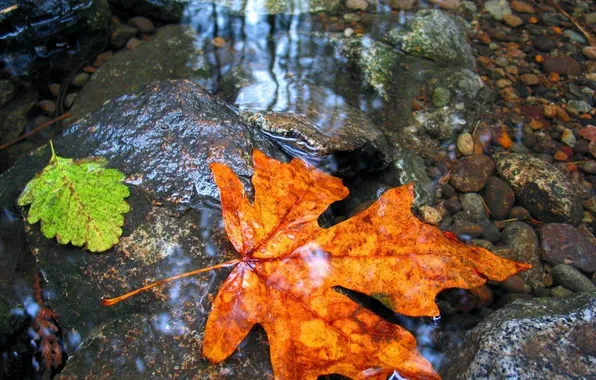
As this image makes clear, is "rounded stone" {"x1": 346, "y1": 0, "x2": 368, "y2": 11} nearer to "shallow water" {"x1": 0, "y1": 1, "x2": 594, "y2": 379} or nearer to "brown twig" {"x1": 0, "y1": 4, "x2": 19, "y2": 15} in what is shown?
"shallow water" {"x1": 0, "y1": 1, "x2": 594, "y2": 379}

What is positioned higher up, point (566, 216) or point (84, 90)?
point (84, 90)

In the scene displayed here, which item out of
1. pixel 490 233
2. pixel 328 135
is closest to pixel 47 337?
pixel 328 135

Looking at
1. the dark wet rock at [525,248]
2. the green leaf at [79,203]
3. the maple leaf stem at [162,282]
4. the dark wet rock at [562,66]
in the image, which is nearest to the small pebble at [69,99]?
the green leaf at [79,203]

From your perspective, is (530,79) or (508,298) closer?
(508,298)

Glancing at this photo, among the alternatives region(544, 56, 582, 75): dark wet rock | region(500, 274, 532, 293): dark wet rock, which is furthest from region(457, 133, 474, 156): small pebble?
region(544, 56, 582, 75): dark wet rock

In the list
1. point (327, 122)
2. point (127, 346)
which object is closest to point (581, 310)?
point (327, 122)

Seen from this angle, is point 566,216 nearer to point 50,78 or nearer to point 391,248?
point 391,248

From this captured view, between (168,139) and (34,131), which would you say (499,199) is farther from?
(34,131)
